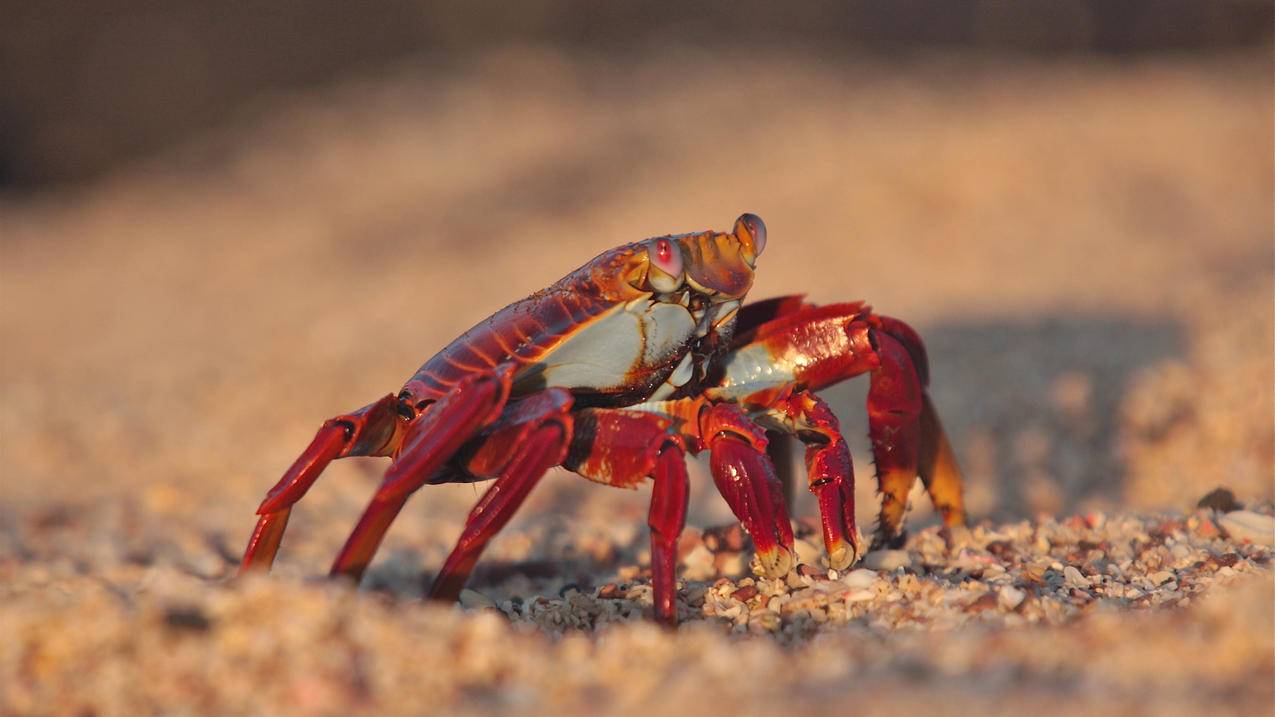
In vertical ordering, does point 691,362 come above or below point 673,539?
above

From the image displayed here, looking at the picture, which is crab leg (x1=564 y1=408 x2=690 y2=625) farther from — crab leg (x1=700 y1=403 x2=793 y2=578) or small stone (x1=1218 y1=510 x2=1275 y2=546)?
small stone (x1=1218 y1=510 x2=1275 y2=546)

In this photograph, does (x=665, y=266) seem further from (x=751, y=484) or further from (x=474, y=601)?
(x=474, y=601)

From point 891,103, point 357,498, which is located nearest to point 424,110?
point 891,103

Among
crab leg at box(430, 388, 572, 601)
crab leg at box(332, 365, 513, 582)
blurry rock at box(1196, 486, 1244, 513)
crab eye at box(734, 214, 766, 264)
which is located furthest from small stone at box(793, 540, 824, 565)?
blurry rock at box(1196, 486, 1244, 513)

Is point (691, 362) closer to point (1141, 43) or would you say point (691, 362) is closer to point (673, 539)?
point (673, 539)

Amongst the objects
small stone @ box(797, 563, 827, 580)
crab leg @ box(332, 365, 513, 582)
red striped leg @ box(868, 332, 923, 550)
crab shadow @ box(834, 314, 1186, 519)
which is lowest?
crab shadow @ box(834, 314, 1186, 519)

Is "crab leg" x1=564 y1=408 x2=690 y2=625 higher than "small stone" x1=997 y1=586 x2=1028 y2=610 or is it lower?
higher
